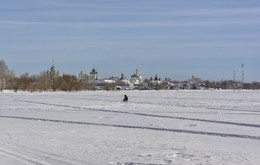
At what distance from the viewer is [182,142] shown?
11.9m

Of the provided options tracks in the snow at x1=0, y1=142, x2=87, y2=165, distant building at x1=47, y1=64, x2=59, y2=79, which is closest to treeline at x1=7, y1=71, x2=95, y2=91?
distant building at x1=47, y1=64, x2=59, y2=79

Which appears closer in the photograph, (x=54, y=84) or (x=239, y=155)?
(x=239, y=155)

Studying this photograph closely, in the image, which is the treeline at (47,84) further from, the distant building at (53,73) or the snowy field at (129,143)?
the snowy field at (129,143)

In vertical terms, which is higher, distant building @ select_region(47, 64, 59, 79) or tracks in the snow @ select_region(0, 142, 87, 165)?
distant building @ select_region(47, 64, 59, 79)

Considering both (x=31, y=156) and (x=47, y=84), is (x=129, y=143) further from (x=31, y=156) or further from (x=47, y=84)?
(x=47, y=84)

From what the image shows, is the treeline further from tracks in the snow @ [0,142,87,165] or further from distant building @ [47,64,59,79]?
tracks in the snow @ [0,142,87,165]

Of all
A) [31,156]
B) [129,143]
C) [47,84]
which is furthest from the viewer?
[47,84]

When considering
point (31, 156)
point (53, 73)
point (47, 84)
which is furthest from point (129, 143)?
point (53, 73)

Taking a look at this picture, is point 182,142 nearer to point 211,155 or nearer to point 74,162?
point 211,155

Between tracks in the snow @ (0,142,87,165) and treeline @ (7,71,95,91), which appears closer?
tracks in the snow @ (0,142,87,165)

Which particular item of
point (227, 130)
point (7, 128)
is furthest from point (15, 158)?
point (227, 130)

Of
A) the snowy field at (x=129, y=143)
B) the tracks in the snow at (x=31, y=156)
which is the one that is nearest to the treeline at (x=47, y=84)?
the snowy field at (x=129, y=143)

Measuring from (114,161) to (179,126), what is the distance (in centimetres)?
736

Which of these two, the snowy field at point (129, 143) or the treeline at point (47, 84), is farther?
the treeline at point (47, 84)
